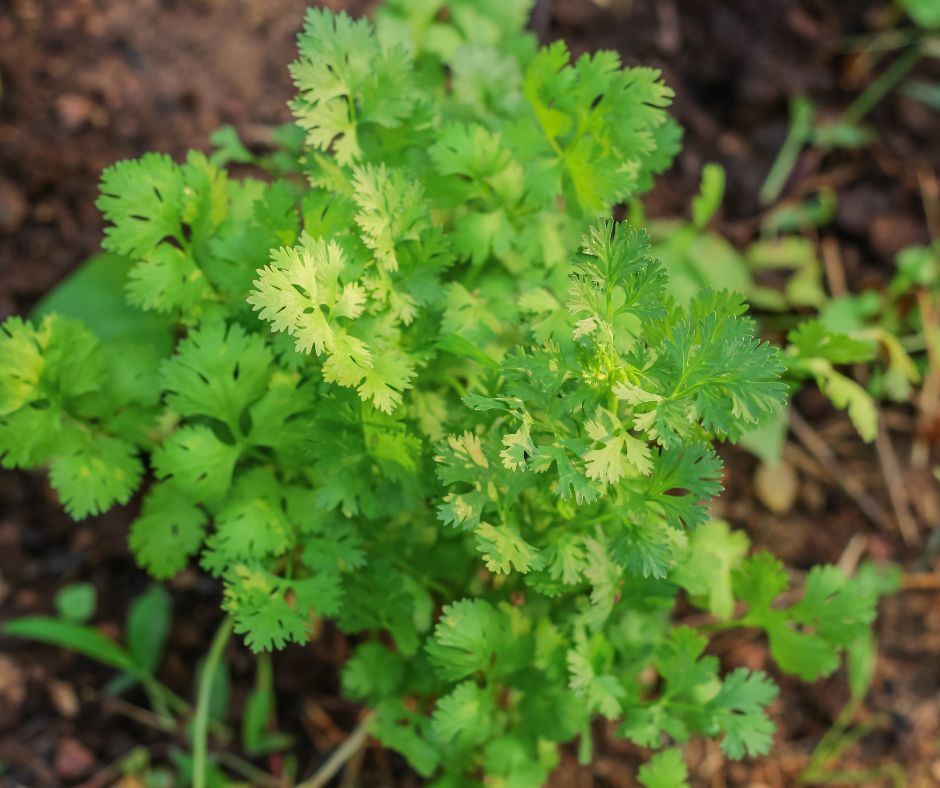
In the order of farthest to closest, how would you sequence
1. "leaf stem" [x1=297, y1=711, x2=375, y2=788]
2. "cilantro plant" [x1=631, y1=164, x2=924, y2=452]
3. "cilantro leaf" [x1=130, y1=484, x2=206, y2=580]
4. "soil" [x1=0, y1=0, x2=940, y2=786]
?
"cilantro plant" [x1=631, y1=164, x2=924, y2=452] < "soil" [x1=0, y1=0, x2=940, y2=786] < "leaf stem" [x1=297, y1=711, x2=375, y2=788] < "cilantro leaf" [x1=130, y1=484, x2=206, y2=580]

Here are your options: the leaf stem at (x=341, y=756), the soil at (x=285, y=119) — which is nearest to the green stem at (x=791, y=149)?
the soil at (x=285, y=119)

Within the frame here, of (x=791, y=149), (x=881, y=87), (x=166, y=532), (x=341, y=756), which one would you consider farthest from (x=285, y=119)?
(x=881, y=87)

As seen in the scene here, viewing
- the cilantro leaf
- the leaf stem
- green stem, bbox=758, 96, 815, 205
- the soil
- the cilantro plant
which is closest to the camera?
the cilantro leaf

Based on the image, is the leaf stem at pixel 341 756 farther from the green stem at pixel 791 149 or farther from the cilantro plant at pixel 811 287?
the green stem at pixel 791 149

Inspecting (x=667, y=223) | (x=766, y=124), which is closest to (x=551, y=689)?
(x=667, y=223)

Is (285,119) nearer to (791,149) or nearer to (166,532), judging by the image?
(166,532)

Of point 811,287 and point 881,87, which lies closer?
point 811,287

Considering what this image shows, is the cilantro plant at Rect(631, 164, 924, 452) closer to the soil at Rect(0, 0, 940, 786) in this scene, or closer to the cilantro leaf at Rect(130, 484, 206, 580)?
the soil at Rect(0, 0, 940, 786)

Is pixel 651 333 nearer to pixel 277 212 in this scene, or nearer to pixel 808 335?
pixel 808 335

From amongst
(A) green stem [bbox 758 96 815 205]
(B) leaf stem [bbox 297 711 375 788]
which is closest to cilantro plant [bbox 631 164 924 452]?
(A) green stem [bbox 758 96 815 205]
